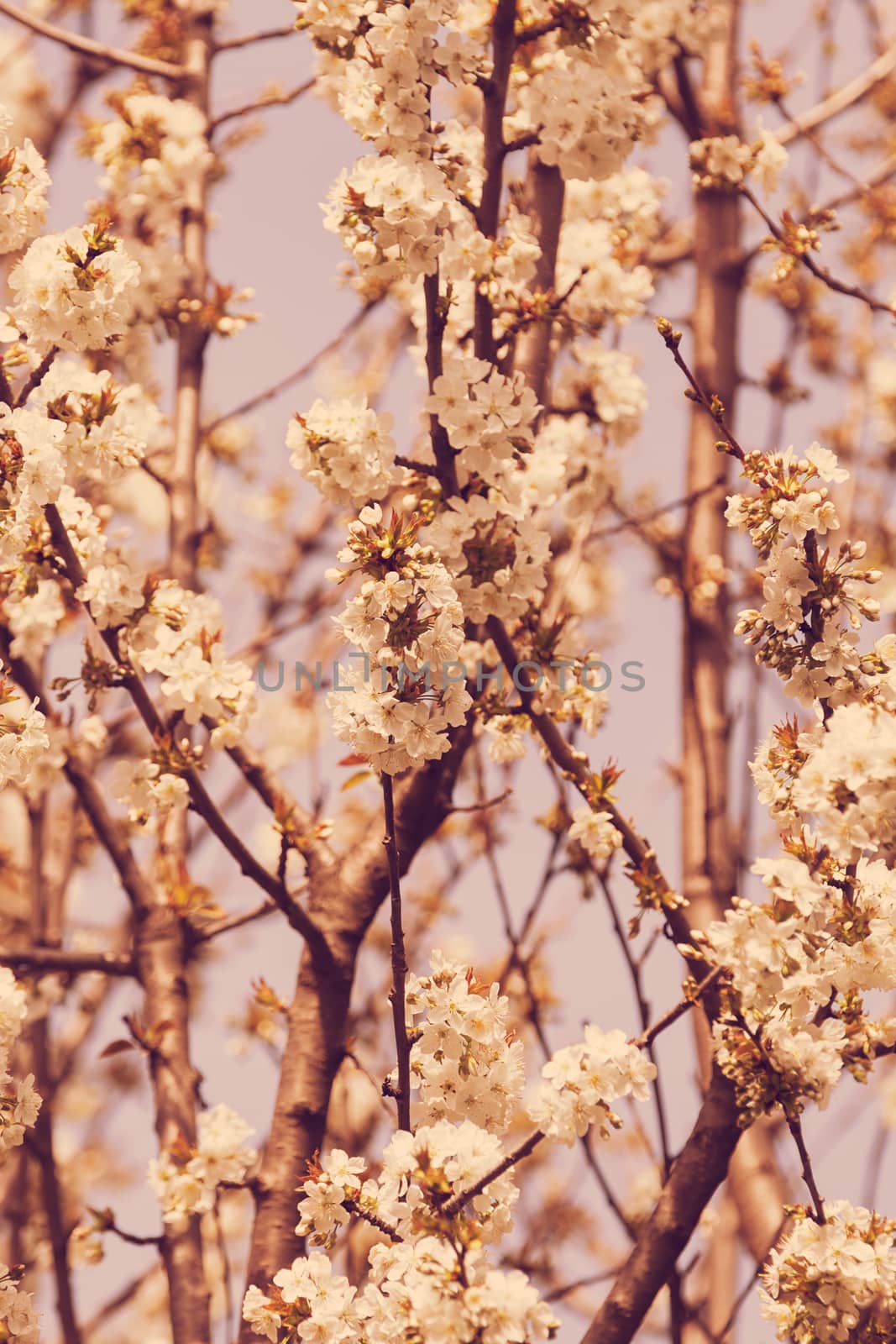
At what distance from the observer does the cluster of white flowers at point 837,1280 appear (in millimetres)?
2410

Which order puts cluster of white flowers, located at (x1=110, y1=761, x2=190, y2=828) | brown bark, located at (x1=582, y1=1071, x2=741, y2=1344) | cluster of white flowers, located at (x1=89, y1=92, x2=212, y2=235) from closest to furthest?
brown bark, located at (x1=582, y1=1071, x2=741, y2=1344) < cluster of white flowers, located at (x1=110, y1=761, x2=190, y2=828) < cluster of white flowers, located at (x1=89, y1=92, x2=212, y2=235)

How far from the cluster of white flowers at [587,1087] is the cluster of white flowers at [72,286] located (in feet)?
6.08

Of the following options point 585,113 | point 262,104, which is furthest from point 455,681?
point 262,104

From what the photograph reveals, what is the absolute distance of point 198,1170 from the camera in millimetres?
3291

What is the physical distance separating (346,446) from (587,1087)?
1457 mm

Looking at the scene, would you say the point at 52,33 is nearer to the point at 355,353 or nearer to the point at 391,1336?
the point at 355,353

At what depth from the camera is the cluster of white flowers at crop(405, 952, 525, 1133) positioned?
2529 mm

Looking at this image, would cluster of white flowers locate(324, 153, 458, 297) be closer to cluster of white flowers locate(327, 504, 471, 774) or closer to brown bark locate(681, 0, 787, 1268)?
cluster of white flowers locate(327, 504, 471, 774)

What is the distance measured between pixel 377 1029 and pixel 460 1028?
314 centimetres

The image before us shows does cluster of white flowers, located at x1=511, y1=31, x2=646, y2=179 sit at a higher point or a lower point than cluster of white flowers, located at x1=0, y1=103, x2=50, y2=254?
higher

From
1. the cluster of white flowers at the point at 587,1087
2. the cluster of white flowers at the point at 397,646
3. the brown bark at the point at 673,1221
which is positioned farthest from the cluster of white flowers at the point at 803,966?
the cluster of white flowers at the point at 397,646

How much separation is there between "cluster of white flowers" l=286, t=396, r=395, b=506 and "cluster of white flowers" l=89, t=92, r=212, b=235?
227 centimetres

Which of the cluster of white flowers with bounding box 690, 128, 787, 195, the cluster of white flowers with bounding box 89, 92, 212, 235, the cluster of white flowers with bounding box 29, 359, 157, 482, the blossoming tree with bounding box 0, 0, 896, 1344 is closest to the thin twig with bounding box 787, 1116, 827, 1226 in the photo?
the blossoming tree with bounding box 0, 0, 896, 1344

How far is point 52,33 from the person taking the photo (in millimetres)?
4406
